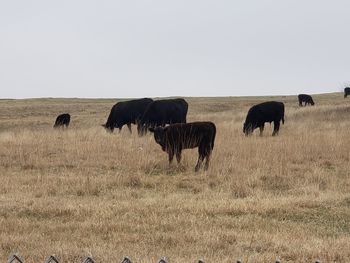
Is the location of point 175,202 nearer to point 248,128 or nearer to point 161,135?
point 161,135

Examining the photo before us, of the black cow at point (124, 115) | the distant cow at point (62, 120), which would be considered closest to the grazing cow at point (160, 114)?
the black cow at point (124, 115)

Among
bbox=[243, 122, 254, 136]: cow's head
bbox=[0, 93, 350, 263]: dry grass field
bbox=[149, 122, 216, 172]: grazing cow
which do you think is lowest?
bbox=[0, 93, 350, 263]: dry grass field

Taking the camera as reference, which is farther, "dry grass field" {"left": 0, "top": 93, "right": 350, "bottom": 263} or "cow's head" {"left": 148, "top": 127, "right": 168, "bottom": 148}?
"cow's head" {"left": 148, "top": 127, "right": 168, "bottom": 148}

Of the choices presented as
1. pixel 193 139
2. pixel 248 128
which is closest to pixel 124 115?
pixel 248 128

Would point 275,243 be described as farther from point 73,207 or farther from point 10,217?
point 10,217

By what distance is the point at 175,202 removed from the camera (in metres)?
8.70

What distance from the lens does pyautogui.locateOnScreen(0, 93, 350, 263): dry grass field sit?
20.6 ft

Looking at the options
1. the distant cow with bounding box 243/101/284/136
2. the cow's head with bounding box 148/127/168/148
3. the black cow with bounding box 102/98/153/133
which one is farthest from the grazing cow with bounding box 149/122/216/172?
the black cow with bounding box 102/98/153/133

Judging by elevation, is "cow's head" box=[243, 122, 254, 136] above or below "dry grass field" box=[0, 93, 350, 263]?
above

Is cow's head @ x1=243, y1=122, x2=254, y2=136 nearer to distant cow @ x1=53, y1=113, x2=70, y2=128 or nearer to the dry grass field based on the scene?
the dry grass field

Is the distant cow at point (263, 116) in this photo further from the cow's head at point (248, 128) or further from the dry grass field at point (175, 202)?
the dry grass field at point (175, 202)

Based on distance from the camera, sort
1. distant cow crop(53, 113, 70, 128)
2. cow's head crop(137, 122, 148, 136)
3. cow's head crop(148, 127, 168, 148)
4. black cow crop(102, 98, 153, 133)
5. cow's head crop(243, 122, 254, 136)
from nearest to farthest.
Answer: cow's head crop(148, 127, 168, 148) < cow's head crop(137, 122, 148, 136) < cow's head crop(243, 122, 254, 136) < black cow crop(102, 98, 153, 133) < distant cow crop(53, 113, 70, 128)

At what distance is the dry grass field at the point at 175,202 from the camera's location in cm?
627

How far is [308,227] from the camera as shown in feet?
24.6
